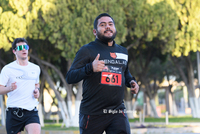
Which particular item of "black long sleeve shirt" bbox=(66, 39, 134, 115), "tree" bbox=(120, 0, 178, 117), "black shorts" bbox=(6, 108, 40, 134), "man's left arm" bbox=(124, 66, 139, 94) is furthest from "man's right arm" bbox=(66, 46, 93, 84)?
"tree" bbox=(120, 0, 178, 117)

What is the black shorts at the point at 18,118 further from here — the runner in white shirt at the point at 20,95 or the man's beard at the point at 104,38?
the man's beard at the point at 104,38

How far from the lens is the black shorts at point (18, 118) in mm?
5492

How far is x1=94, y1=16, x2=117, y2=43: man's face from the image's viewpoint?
13.5 ft

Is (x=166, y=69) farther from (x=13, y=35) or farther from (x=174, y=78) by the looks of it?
(x=13, y=35)

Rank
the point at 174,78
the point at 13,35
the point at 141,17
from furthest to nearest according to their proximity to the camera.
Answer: the point at 174,78, the point at 141,17, the point at 13,35

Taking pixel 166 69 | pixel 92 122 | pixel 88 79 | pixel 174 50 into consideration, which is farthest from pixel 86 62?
pixel 166 69

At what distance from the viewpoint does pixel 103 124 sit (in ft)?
13.0

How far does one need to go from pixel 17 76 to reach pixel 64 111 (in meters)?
13.7

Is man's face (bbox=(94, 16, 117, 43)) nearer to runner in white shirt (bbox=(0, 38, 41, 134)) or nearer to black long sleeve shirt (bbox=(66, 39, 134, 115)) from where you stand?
black long sleeve shirt (bbox=(66, 39, 134, 115))

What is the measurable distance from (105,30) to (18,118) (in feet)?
7.24

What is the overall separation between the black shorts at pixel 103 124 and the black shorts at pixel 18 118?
1680 millimetres

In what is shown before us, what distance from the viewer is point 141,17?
18.4 m

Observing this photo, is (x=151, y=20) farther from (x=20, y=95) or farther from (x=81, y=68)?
(x=81, y=68)

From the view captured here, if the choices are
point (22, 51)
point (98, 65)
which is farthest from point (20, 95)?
point (98, 65)
